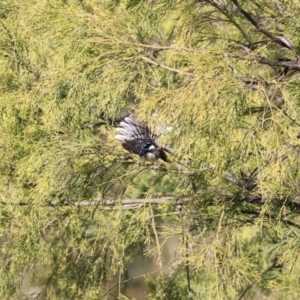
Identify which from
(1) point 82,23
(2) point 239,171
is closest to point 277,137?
(2) point 239,171

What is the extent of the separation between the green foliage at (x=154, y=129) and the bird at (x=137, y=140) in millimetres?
38

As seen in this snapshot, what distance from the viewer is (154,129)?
2.00 metres

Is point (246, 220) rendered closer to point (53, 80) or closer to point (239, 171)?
point (239, 171)

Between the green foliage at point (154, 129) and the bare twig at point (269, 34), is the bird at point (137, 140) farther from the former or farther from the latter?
the bare twig at point (269, 34)

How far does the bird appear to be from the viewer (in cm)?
255

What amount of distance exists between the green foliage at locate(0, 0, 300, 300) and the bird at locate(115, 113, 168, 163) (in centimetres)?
4

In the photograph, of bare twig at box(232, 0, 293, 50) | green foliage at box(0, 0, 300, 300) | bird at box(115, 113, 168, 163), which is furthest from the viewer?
bird at box(115, 113, 168, 163)

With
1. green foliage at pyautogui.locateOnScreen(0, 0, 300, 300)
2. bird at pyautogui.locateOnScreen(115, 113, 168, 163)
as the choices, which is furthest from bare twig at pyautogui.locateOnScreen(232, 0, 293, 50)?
bird at pyautogui.locateOnScreen(115, 113, 168, 163)

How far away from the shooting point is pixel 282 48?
2373 millimetres

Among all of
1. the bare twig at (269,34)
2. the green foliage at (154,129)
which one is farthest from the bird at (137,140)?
the bare twig at (269,34)

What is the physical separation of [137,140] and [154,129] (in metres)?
0.59

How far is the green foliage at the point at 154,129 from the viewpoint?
1924 millimetres

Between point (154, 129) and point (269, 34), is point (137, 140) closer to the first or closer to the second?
point (154, 129)

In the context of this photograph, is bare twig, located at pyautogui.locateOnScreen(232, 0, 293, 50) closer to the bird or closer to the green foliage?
the green foliage
